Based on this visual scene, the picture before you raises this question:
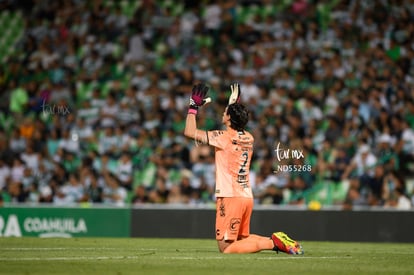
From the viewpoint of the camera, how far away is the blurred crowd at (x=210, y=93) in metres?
20.4

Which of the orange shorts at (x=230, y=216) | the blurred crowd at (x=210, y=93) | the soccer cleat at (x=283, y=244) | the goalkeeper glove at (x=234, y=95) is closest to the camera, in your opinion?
the soccer cleat at (x=283, y=244)

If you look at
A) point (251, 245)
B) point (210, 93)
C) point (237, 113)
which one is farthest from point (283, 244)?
point (210, 93)

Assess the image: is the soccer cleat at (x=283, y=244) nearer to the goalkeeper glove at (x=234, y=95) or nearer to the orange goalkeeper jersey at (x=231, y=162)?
the orange goalkeeper jersey at (x=231, y=162)

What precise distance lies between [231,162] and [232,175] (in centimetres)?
17

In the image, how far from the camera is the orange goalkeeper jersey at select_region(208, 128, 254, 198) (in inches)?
498

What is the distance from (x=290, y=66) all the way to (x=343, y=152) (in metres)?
4.16

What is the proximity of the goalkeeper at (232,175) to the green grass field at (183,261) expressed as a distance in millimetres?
215

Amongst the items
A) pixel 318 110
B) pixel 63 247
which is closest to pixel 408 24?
pixel 318 110

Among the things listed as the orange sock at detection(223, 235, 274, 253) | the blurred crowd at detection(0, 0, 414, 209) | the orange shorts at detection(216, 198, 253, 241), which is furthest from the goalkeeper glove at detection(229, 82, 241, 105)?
the blurred crowd at detection(0, 0, 414, 209)

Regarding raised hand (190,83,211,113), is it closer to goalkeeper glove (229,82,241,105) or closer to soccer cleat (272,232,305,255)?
goalkeeper glove (229,82,241,105)

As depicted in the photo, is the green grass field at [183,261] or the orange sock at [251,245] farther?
the orange sock at [251,245]

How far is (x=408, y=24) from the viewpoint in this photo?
945 inches

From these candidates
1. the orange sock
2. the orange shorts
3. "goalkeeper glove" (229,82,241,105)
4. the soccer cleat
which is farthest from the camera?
"goalkeeper glove" (229,82,241,105)

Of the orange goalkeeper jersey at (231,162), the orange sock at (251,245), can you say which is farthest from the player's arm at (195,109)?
the orange sock at (251,245)
